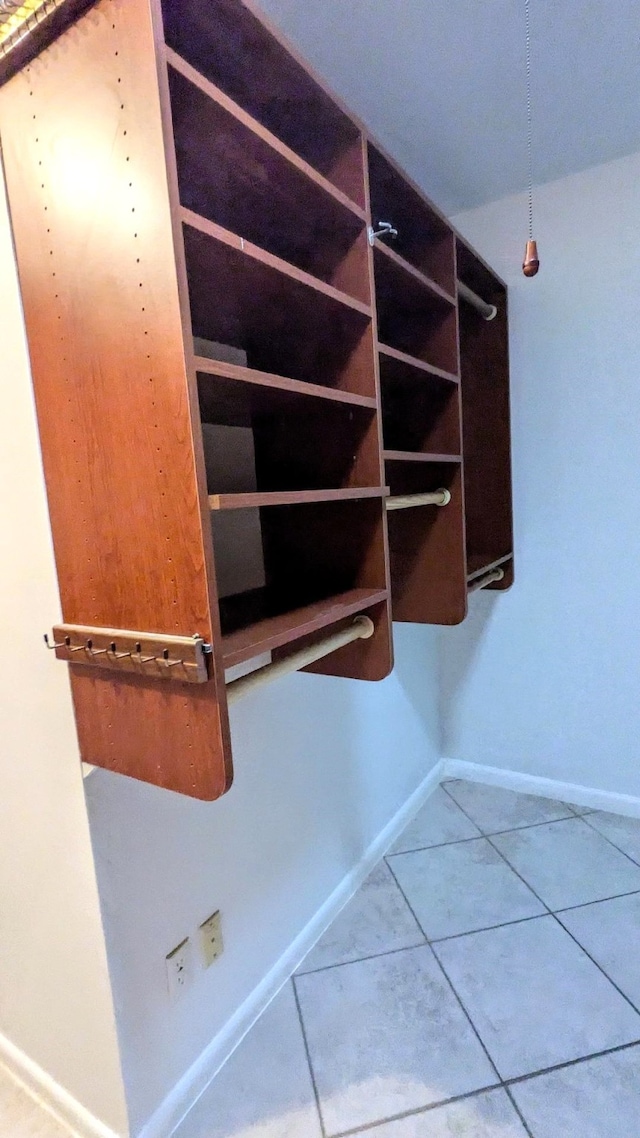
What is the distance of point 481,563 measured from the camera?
2.00 m

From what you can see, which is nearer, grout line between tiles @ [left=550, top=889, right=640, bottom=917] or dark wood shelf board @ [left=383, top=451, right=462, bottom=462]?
dark wood shelf board @ [left=383, top=451, right=462, bottom=462]

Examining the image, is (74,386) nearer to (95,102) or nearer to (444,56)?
(95,102)

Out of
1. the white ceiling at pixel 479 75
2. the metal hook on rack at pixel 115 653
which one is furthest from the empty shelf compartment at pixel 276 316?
the white ceiling at pixel 479 75

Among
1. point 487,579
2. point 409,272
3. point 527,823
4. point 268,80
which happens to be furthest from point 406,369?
point 527,823

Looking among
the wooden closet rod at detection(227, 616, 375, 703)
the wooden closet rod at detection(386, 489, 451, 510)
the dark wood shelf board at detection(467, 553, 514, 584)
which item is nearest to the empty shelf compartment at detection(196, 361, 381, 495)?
the wooden closet rod at detection(386, 489, 451, 510)

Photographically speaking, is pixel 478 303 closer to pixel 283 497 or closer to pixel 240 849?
pixel 283 497

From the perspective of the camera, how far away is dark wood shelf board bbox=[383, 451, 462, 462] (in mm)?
1275

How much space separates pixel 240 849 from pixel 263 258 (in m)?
1.25

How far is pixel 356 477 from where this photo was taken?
3.88 feet

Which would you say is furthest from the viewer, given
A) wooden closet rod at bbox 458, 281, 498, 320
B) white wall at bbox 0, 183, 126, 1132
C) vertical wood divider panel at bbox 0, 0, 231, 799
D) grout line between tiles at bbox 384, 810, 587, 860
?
grout line between tiles at bbox 384, 810, 587, 860

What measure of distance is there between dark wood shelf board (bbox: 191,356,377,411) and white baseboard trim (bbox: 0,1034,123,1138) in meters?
1.44

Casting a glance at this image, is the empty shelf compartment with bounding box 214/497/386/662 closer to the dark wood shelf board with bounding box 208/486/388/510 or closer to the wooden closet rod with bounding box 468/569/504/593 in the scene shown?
the dark wood shelf board with bounding box 208/486/388/510

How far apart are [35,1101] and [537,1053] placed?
44.0 inches

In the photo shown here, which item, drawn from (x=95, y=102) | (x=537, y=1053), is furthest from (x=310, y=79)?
(x=537, y=1053)
